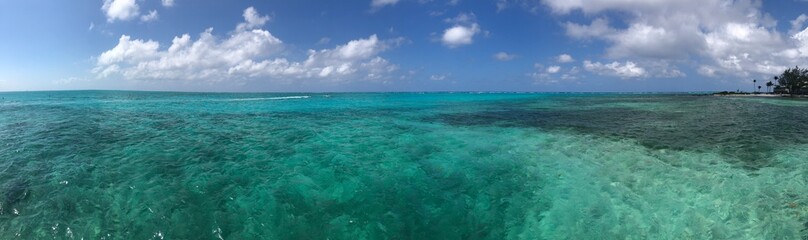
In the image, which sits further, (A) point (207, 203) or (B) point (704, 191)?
(B) point (704, 191)

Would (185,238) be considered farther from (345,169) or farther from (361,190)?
(345,169)

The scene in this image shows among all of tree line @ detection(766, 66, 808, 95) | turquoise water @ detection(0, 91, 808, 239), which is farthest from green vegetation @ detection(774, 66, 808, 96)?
turquoise water @ detection(0, 91, 808, 239)

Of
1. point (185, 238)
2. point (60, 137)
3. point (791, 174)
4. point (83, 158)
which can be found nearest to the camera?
point (185, 238)

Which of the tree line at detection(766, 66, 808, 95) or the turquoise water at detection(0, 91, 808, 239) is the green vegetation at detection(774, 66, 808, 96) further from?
the turquoise water at detection(0, 91, 808, 239)

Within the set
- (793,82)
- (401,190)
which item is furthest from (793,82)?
(401,190)

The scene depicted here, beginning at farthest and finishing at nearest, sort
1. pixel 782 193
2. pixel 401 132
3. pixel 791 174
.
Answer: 1. pixel 401 132
2. pixel 791 174
3. pixel 782 193

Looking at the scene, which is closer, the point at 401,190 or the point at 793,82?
the point at 401,190

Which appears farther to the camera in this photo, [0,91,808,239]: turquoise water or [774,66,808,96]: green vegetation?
[774,66,808,96]: green vegetation

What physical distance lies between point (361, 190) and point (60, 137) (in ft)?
62.2

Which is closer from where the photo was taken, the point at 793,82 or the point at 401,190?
the point at 401,190

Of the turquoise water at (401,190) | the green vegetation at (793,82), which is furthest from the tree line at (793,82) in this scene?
the turquoise water at (401,190)

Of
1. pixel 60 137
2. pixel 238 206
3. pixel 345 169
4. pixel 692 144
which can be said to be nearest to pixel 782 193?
pixel 692 144

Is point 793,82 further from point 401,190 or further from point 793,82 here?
point 401,190

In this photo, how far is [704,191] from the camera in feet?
33.7
